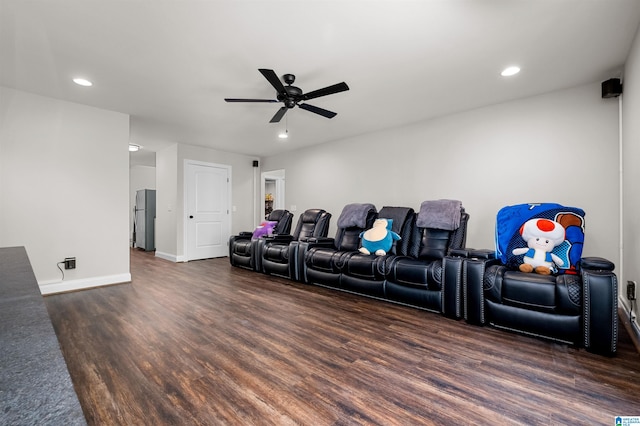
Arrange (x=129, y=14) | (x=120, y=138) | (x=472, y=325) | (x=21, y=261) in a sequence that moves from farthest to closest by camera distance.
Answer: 1. (x=120, y=138)
2. (x=472, y=325)
3. (x=129, y=14)
4. (x=21, y=261)

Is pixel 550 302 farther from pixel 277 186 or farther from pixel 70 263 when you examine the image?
pixel 277 186

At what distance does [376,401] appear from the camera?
5.41ft

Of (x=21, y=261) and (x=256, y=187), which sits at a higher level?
(x=256, y=187)

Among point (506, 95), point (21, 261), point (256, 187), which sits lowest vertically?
point (21, 261)

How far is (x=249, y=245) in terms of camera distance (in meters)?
→ 5.22

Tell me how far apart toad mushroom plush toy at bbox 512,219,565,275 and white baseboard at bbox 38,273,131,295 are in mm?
5074

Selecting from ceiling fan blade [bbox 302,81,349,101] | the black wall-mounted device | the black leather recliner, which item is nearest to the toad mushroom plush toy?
the black leather recliner

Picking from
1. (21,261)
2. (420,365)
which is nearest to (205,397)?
(21,261)

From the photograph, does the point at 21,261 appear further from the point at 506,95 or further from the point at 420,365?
the point at 506,95

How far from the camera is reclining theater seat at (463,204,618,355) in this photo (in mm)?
2164

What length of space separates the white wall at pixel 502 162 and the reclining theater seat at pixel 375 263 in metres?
0.73

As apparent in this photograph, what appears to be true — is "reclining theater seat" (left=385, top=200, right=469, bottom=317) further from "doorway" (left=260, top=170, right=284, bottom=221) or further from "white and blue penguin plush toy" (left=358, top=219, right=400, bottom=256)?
"doorway" (left=260, top=170, right=284, bottom=221)

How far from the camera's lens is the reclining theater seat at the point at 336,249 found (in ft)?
12.9

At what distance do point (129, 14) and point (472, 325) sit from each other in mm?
3853
